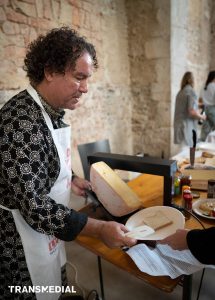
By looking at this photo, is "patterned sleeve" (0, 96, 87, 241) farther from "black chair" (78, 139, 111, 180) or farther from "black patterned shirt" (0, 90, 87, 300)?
"black chair" (78, 139, 111, 180)

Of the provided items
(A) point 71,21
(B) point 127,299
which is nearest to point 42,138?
(B) point 127,299

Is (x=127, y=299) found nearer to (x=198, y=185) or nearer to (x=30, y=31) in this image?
(x=198, y=185)

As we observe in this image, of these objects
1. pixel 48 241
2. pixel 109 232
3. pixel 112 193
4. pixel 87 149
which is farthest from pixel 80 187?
pixel 87 149

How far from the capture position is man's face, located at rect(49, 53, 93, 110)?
34.4 inches

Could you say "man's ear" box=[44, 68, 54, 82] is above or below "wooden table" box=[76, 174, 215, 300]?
above

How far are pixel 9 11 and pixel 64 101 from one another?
179 centimetres

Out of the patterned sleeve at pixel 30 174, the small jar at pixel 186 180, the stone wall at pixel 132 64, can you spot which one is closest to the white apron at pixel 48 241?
the patterned sleeve at pixel 30 174

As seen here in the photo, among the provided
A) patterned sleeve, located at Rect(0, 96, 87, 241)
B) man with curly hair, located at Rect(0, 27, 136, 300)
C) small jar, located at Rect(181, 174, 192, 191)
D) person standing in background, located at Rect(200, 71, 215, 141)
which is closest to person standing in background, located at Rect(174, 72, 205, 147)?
person standing in background, located at Rect(200, 71, 215, 141)

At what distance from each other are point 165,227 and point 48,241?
1.55ft

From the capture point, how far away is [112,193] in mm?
1066

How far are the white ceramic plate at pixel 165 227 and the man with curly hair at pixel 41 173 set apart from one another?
130mm

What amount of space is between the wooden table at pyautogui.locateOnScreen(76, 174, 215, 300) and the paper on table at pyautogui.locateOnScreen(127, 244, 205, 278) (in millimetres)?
22

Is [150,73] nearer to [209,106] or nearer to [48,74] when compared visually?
[209,106]

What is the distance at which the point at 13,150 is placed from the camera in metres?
0.75
